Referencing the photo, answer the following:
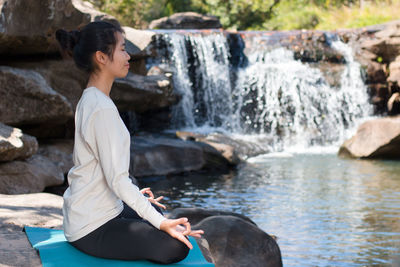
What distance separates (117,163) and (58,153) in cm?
633

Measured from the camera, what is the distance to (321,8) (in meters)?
29.2

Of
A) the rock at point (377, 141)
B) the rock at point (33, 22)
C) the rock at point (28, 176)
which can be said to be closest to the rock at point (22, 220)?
the rock at point (28, 176)

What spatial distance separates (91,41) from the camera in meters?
3.18

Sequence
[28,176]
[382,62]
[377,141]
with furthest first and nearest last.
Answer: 1. [382,62]
2. [377,141]
3. [28,176]

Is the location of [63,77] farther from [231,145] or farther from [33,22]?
[231,145]

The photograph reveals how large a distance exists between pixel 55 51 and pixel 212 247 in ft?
20.3

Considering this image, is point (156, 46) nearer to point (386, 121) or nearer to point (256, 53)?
point (256, 53)

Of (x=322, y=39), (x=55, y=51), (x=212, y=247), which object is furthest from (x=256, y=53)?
(x=212, y=247)

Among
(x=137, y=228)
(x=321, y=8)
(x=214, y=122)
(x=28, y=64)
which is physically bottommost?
(x=214, y=122)

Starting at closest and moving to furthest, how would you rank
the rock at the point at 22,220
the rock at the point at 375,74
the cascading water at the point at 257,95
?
1. the rock at the point at 22,220
2. the cascading water at the point at 257,95
3. the rock at the point at 375,74

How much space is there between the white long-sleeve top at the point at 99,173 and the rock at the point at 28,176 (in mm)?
4404

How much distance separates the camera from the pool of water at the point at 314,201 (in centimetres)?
590

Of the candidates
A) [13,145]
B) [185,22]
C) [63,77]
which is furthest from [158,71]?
[185,22]

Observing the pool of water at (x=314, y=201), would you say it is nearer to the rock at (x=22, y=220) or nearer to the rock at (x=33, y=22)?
the rock at (x=22, y=220)
